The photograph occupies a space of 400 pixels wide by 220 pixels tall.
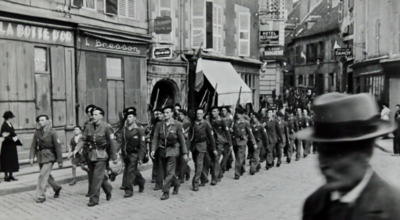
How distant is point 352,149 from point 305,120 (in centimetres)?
1497

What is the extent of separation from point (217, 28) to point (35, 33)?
37.6 feet

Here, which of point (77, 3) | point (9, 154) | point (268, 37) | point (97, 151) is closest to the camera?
point (97, 151)

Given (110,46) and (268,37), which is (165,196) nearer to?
(110,46)

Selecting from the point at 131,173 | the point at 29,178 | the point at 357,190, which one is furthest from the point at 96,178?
the point at 357,190

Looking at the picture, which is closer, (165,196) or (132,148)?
(165,196)

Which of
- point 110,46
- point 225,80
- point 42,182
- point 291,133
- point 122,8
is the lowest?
point 42,182

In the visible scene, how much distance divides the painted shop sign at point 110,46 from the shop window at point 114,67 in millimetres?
373

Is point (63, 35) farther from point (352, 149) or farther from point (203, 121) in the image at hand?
point (352, 149)

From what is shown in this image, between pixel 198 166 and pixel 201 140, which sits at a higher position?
pixel 201 140

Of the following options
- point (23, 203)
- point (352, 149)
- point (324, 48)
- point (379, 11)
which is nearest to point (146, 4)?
point (23, 203)

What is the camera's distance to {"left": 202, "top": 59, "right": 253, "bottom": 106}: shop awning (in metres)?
21.1

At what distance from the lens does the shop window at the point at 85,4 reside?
564 inches

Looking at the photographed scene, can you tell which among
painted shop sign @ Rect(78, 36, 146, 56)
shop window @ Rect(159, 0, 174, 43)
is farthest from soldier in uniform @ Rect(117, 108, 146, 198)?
shop window @ Rect(159, 0, 174, 43)

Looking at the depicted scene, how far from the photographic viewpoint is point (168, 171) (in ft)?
29.8
